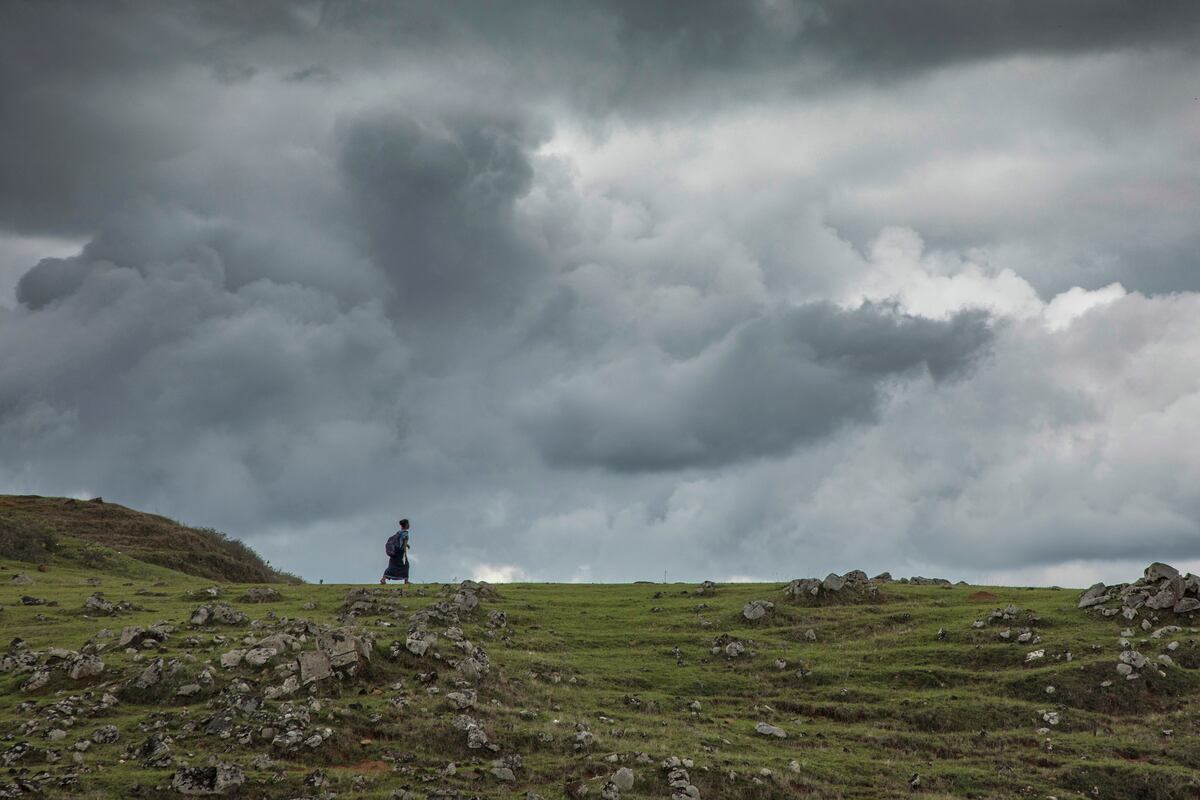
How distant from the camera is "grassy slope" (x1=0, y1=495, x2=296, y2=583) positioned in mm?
75188

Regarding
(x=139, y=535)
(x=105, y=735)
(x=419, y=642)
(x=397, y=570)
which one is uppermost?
(x=139, y=535)

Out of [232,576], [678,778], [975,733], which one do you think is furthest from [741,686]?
[232,576]

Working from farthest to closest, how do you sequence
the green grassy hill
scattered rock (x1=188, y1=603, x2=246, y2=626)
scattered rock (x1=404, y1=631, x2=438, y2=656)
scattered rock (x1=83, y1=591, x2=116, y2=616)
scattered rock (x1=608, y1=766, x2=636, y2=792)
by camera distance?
scattered rock (x1=83, y1=591, x2=116, y2=616) → scattered rock (x1=188, y1=603, x2=246, y2=626) → scattered rock (x1=404, y1=631, x2=438, y2=656) → the green grassy hill → scattered rock (x1=608, y1=766, x2=636, y2=792)

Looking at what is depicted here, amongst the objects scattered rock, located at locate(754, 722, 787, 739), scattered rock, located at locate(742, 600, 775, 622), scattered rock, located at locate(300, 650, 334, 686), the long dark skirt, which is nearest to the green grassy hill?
scattered rock, located at locate(300, 650, 334, 686)

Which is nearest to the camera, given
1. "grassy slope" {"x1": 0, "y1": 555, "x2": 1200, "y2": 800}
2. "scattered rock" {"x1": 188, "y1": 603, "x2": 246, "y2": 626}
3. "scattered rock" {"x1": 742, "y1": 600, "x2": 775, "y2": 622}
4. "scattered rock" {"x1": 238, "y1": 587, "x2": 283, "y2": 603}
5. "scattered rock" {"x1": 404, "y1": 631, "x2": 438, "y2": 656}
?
"grassy slope" {"x1": 0, "y1": 555, "x2": 1200, "y2": 800}

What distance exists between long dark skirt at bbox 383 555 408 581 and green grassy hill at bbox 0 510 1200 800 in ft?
21.3

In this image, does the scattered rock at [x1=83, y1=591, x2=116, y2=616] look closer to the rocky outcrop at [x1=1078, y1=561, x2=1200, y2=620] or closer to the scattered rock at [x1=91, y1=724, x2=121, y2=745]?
the scattered rock at [x1=91, y1=724, x2=121, y2=745]

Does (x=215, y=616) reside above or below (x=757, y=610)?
below

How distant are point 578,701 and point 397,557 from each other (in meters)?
23.1

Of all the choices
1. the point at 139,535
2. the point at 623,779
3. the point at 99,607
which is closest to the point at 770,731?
the point at 623,779

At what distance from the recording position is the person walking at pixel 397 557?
5603cm

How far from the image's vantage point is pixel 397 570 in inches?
2226

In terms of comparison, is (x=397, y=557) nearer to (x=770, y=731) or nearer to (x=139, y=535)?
(x=770, y=731)

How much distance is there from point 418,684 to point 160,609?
58.6 feet
